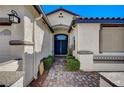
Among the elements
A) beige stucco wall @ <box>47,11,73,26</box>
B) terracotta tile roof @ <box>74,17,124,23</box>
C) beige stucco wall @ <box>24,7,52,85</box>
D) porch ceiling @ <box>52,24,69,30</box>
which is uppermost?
beige stucco wall @ <box>47,11,73,26</box>

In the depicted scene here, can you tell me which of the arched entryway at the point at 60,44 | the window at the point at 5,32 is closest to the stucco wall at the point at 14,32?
the window at the point at 5,32

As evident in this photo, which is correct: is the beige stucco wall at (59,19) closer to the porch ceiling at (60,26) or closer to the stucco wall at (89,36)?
the porch ceiling at (60,26)

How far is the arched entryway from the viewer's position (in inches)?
576

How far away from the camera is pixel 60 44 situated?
48.5ft

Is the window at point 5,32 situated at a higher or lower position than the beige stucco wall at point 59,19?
lower

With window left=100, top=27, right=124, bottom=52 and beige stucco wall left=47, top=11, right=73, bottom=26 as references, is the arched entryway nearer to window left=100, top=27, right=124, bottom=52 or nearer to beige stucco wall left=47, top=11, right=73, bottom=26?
beige stucco wall left=47, top=11, right=73, bottom=26

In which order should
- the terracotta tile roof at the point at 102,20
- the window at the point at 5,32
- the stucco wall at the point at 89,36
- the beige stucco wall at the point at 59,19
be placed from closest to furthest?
1. the window at the point at 5,32
2. the terracotta tile roof at the point at 102,20
3. the stucco wall at the point at 89,36
4. the beige stucco wall at the point at 59,19

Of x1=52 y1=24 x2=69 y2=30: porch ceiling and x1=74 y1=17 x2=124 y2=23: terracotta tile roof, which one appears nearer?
x1=74 y1=17 x2=124 y2=23: terracotta tile roof

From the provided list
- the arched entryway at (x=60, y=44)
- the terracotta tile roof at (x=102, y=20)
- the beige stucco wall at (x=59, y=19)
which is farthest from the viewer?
the arched entryway at (x=60, y=44)

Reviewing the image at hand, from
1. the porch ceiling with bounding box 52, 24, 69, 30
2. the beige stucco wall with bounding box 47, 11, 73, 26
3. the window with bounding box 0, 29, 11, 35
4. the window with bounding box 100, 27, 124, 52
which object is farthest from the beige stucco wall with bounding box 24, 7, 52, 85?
the beige stucco wall with bounding box 47, 11, 73, 26

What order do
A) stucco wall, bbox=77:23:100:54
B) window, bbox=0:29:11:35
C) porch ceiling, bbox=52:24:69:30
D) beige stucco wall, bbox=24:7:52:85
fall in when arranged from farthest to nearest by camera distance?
porch ceiling, bbox=52:24:69:30, stucco wall, bbox=77:23:100:54, beige stucco wall, bbox=24:7:52:85, window, bbox=0:29:11:35

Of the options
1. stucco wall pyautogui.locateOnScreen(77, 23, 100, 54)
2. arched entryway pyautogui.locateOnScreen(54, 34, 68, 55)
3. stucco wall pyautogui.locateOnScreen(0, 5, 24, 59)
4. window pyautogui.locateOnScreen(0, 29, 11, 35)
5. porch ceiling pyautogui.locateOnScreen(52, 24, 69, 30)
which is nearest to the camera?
stucco wall pyautogui.locateOnScreen(0, 5, 24, 59)

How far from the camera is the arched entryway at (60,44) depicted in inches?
576
